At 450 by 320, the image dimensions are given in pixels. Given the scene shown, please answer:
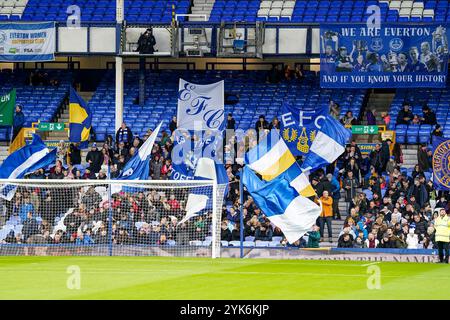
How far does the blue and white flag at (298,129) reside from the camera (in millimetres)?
34031

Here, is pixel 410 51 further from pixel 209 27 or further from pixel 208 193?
pixel 208 193

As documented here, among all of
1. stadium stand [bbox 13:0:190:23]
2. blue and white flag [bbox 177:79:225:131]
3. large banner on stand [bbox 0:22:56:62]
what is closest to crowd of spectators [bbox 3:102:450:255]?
blue and white flag [bbox 177:79:225:131]

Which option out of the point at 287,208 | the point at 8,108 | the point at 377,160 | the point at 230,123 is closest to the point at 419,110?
the point at 377,160

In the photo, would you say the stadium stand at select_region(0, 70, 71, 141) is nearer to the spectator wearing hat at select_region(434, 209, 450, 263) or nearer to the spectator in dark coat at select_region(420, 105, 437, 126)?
the spectator in dark coat at select_region(420, 105, 437, 126)

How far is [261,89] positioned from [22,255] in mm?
16011

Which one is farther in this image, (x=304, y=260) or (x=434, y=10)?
(x=434, y=10)

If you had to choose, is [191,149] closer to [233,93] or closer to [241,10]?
[233,93]

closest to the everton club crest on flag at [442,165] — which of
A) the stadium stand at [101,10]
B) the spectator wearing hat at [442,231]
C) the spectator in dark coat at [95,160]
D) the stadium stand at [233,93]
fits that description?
the spectator wearing hat at [442,231]

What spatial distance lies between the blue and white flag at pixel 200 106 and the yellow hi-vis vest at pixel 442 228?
33.3ft

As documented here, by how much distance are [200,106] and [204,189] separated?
278 inches

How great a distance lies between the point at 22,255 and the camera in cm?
3138

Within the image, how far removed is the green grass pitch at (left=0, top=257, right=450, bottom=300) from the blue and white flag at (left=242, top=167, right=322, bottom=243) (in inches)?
35.0
